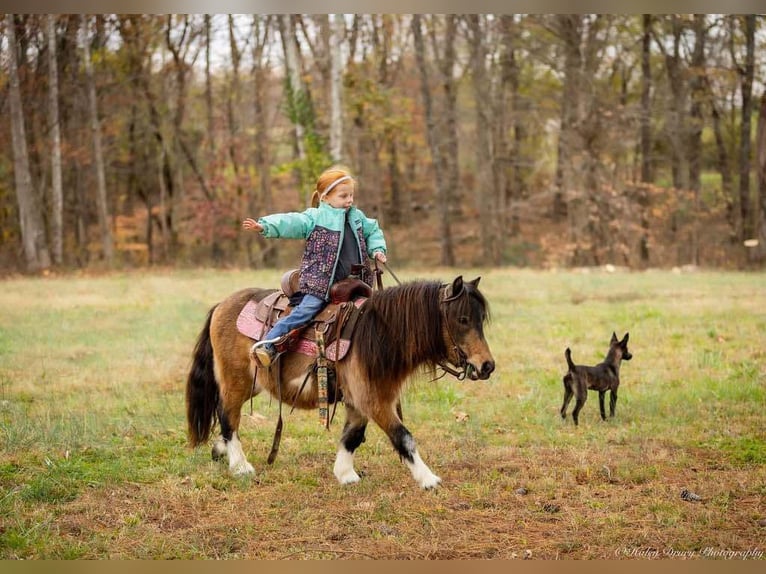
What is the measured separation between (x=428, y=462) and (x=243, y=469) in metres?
1.14

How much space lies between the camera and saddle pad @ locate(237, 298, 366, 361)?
15.3 ft

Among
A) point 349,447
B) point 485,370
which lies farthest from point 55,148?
point 485,370

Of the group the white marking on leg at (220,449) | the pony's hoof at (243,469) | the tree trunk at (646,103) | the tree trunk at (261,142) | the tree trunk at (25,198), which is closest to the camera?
the pony's hoof at (243,469)

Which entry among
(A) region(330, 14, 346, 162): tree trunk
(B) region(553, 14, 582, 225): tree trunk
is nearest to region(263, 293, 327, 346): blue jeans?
(A) region(330, 14, 346, 162): tree trunk

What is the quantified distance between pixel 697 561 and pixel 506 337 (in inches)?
190

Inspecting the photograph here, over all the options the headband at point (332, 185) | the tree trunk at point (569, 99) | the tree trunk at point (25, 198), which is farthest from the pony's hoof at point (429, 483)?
the tree trunk at point (569, 99)

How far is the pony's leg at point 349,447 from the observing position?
15.8ft

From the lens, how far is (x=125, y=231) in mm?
20688

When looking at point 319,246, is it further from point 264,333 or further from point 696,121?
point 696,121

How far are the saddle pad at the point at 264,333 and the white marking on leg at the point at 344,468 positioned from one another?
588 millimetres

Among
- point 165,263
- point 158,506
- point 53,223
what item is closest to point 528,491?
point 158,506

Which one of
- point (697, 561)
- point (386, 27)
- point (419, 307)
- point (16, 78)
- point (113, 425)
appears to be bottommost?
point (697, 561)

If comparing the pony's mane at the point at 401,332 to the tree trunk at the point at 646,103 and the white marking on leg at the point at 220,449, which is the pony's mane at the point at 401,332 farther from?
the tree trunk at the point at 646,103

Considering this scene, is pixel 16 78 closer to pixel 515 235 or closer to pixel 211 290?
pixel 211 290
